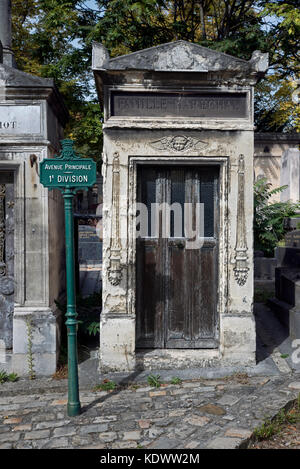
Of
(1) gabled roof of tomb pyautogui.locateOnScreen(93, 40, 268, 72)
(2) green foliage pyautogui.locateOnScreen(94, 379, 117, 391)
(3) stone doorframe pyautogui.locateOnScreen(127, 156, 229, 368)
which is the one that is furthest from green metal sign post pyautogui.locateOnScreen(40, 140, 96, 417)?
(1) gabled roof of tomb pyautogui.locateOnScreen(93, 40, 268, 72)

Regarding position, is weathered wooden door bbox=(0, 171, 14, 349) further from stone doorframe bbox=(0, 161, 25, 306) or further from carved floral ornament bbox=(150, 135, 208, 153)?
carved floral ornament bbox=(150, 135, 208, 153)

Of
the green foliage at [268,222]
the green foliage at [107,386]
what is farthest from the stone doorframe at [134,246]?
the green foliage at [268,222]

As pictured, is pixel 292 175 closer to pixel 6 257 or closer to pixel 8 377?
pixel 6 257

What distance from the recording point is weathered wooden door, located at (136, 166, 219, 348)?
5199 mm

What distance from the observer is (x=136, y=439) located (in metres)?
3.44

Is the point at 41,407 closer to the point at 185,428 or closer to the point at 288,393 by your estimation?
the point at 185,428

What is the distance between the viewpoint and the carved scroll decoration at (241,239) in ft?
16.5

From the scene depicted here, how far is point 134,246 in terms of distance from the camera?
16.5 ft

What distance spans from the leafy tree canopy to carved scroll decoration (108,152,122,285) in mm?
7171

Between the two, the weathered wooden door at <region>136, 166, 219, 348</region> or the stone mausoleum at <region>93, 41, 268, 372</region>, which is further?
the weathered wooden door at <region>136, 166, 219, 348</region>

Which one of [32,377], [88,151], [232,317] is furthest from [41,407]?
[88,151]
